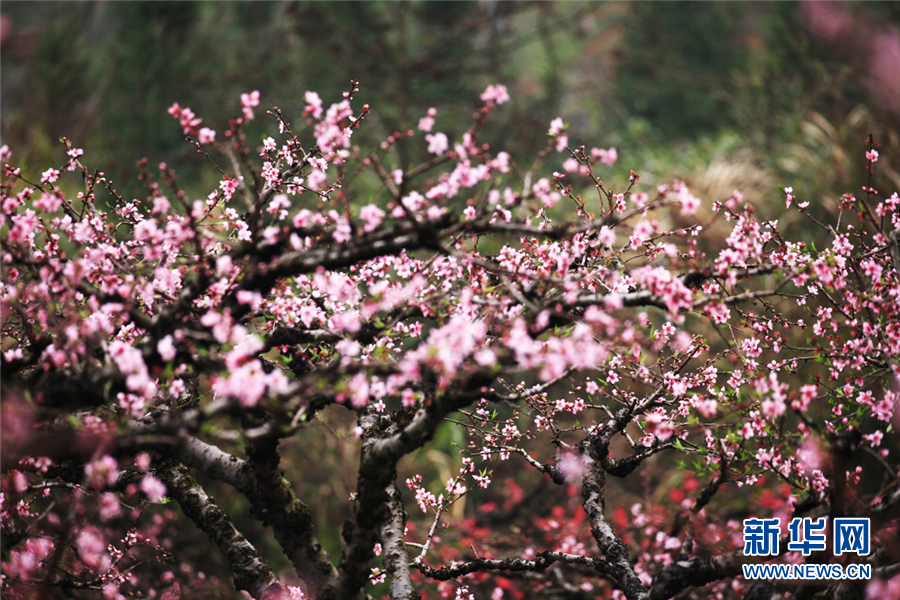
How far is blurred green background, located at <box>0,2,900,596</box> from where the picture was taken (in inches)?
334

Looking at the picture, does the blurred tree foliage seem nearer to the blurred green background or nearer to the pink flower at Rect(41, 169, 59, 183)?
the blurred green background

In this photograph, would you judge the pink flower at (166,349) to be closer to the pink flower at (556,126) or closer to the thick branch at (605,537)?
the pink flower at (556,126)

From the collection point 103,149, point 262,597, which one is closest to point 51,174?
point 262,597

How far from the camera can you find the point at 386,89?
12031 mm

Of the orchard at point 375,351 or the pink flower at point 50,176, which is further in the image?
the pink flower at point 50,176

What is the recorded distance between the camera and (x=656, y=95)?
18406 mm

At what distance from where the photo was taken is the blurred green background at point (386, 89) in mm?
8484

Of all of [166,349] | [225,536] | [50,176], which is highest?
[50,176]

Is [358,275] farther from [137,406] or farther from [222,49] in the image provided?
[222,49]

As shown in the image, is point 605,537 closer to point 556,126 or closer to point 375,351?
point 375,351

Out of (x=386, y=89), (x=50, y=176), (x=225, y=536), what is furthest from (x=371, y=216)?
(x=386, y=89)

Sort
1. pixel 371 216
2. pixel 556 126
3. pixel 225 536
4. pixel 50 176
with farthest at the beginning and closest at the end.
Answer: pixel 225 536
pixel 50 176
pixel 556 126
pixel 371 216

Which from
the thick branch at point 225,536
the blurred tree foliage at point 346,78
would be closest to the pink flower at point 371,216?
the thick branch at point 225,536

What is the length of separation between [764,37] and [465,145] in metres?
16.8
